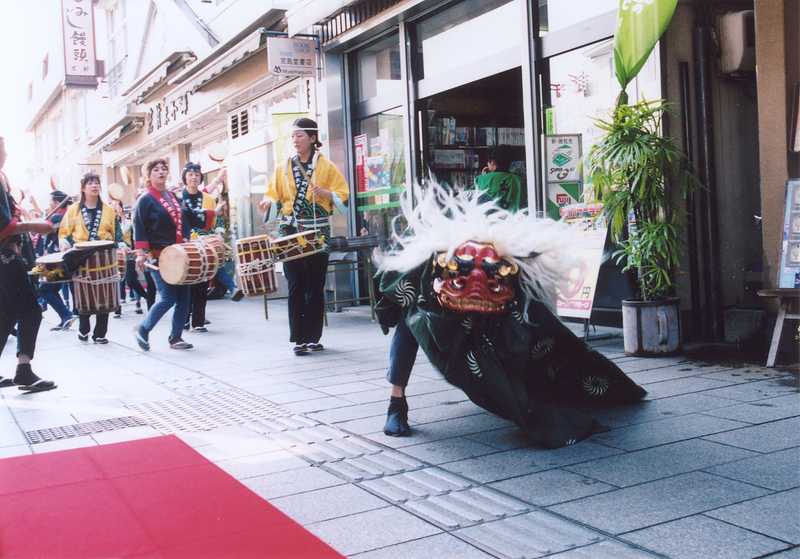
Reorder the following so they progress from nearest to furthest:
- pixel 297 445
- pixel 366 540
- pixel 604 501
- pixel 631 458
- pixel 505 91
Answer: pixel 366 540, pixel 604 501, pixel 631 458, pixel 297 445, pixel 505 91

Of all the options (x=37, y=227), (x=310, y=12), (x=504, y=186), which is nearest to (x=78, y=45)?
(x=310, y=12)

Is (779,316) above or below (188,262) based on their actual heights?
below

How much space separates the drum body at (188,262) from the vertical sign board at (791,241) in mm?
4917

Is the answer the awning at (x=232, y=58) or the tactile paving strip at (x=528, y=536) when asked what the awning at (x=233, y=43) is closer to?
the awning at (x=232, y=58)

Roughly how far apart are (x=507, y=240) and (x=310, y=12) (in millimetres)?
7688

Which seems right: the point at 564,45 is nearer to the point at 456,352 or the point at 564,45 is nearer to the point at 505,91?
the point at 505,91

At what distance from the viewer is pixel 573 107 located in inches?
309

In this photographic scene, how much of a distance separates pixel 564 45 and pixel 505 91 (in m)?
3.42

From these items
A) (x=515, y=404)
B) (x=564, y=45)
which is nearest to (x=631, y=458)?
(x=515, y=404)

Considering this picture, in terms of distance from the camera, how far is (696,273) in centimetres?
658

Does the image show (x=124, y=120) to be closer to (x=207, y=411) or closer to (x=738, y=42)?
(x=738, y=42)

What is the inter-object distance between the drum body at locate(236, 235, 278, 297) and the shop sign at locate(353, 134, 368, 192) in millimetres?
3501

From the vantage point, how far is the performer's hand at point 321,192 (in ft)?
23.9

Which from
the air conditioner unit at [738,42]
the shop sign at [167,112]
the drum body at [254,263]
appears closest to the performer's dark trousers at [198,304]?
the drum body at [254,263]
